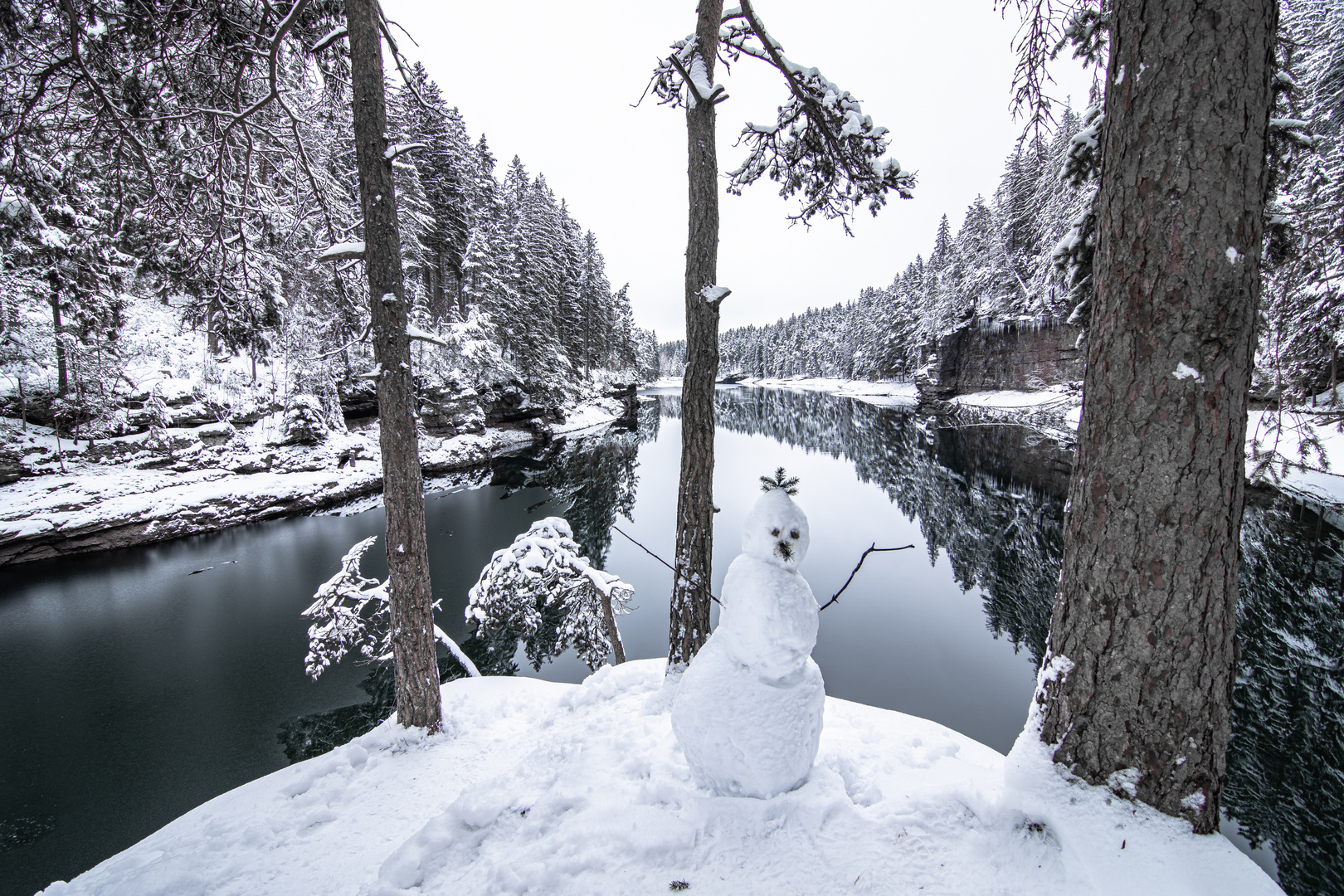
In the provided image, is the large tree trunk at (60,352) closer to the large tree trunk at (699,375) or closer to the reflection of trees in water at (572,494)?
the reflection of trees in water at (572,494)

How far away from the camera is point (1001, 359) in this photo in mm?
33188

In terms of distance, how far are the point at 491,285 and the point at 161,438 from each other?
13.8 m

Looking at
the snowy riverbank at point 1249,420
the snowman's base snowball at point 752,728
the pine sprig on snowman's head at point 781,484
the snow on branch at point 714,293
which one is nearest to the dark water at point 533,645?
the snowy riverbank at point 1249,420

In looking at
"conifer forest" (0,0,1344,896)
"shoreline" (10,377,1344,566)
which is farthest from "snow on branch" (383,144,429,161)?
"shoreline" (10,377,1344,566)

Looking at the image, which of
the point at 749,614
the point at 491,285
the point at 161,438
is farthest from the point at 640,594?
the point at 491,285

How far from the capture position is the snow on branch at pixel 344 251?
3681 millimetres

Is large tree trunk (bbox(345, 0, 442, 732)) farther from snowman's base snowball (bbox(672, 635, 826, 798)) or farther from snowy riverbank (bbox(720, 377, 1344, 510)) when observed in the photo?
snowy riverbank (bbox(720, 377, 1344, 510))

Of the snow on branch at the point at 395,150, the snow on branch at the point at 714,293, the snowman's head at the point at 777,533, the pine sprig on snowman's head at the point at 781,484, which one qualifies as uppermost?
the snow on branch at the point at 395,150

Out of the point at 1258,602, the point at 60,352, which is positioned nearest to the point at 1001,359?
the point at 1258,602

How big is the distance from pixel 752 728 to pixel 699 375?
2.81m

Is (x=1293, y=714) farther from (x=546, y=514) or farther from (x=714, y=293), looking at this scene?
(x=546, y=514)

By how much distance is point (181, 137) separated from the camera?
456cm

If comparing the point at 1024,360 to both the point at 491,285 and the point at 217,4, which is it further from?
the point at 217,4

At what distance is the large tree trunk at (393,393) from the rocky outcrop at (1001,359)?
31.8 metres
